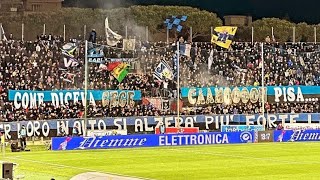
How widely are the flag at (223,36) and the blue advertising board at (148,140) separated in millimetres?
13254

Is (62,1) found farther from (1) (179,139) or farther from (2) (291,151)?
(2) (291,151)

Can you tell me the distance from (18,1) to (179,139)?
48118 mm

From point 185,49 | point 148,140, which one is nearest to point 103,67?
point 185,49

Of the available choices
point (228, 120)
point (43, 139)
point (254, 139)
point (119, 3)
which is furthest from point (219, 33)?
point (119, 3)

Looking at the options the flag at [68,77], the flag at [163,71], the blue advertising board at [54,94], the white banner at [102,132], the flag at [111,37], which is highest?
the flag at [111,37]

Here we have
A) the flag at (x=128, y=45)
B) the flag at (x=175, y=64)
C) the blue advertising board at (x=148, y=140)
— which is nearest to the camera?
the blue advertising board at (x=148, y=140)

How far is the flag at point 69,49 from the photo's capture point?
2302 inches

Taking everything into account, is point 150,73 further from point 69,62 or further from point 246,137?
point 246,137

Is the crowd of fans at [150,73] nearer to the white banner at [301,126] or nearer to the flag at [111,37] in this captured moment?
the flag at [111,37]

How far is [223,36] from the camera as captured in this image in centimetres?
6856

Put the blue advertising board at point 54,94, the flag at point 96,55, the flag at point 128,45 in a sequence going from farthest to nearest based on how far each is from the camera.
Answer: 1. the flag at point 128,45
2. the flag at point 96,55
3. the blue advertising board at point 54,94

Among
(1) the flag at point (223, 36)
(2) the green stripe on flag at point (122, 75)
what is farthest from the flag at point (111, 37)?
(1) the flag at point (223, 36)

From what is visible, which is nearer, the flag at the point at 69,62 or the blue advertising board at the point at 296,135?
the blue advertising board at the point at 296,135

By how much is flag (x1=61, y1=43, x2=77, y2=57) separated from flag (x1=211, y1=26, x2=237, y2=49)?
544 inches
